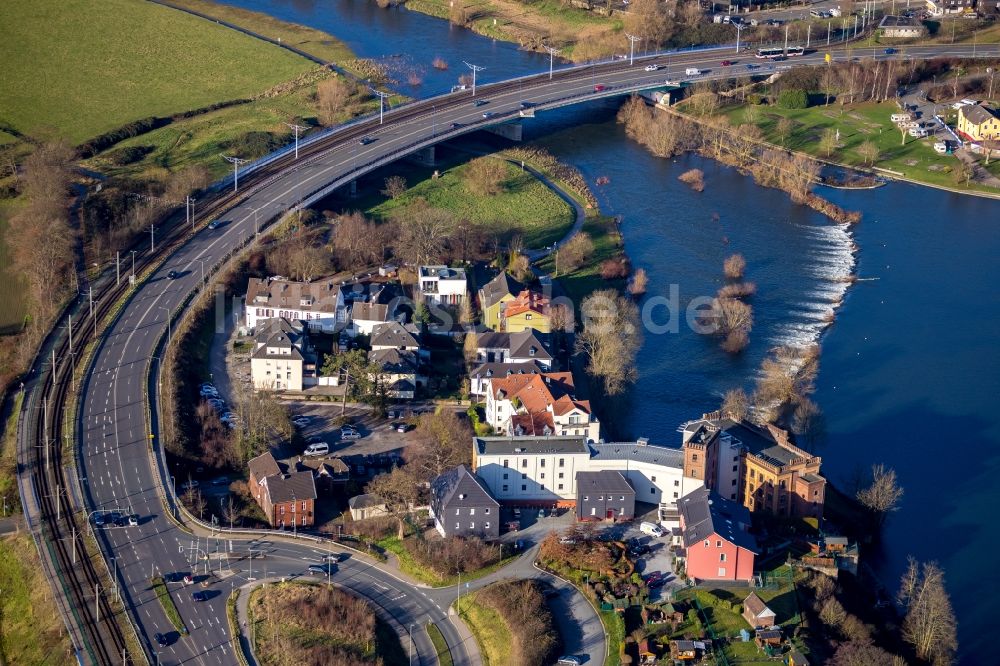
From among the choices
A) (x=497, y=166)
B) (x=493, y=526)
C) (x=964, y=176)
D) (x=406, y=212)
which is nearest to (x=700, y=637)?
(x=493, y=526)

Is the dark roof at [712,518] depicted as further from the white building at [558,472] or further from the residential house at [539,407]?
the residential house at [539,407]

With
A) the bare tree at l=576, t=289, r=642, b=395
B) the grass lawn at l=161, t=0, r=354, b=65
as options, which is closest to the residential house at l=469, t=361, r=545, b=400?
the bare tree at l=576, t=289, r=642, b=395

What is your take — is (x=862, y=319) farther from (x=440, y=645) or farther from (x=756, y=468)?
(x=440, y=645)

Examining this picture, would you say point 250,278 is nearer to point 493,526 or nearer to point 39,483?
point 39,483

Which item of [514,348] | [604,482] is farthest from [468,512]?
[514,348]

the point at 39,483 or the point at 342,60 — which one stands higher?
the point at 342,60

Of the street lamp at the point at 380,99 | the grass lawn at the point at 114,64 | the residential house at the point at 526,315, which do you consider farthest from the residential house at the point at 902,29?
the residential house at the point at 526,315

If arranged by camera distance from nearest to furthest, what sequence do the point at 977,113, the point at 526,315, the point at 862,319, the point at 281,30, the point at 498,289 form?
the point at 526,315
the point at 498,289
the point at 862,319
the point at 977,113
the point at 281,30
